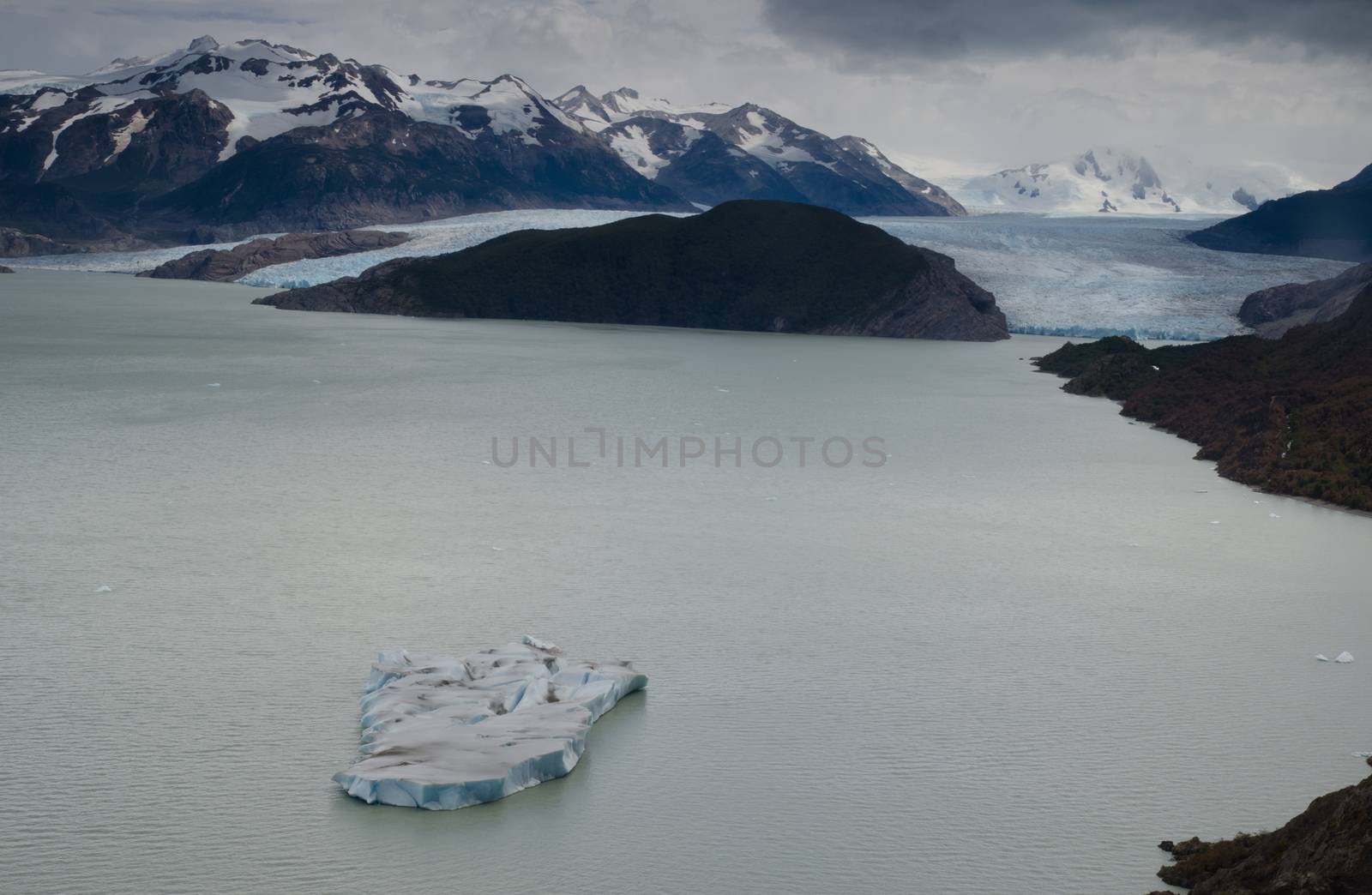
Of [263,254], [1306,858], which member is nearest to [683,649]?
[1306,858]

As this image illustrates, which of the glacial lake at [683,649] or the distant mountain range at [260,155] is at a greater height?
the distant mountain range at [260,155]

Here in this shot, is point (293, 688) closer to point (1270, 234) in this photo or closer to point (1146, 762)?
point (1146, 762)

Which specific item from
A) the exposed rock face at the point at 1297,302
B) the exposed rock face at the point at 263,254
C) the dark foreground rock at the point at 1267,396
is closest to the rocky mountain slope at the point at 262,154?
the exposed rock face at the point at 263,254

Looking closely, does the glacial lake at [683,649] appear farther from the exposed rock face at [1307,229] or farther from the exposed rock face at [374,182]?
the exposed rock face at [374,182]

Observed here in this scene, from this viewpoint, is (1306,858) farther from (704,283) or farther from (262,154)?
(262,154)

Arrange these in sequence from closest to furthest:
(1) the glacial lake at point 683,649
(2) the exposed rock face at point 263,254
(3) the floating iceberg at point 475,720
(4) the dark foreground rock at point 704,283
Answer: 1. (1) the glacial lake at point 683,649
2. (3) the floating iceberg at point 475,720
3. (4) the dark foreground rock at point 704,283
4. (2) the exposed rock face at point 263,254
